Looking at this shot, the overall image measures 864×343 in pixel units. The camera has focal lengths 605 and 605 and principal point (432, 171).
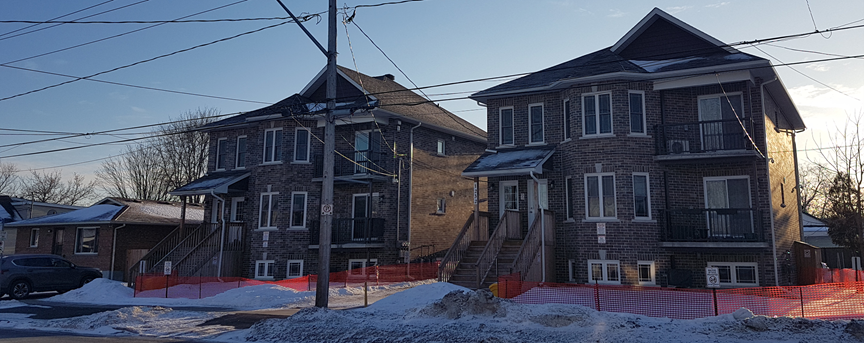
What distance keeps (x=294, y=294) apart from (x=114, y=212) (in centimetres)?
1590

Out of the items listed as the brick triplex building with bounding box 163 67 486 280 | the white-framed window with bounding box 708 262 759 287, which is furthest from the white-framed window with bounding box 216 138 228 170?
the white-framed window with bounding box 708 262 759 287

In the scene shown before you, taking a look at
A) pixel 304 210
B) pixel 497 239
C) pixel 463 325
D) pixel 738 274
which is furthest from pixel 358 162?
pixel 738 274

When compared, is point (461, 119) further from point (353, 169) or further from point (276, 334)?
point (276, 334)

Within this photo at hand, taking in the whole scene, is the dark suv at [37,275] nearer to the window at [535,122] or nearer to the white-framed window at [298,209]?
the white-framed window at [298,209]

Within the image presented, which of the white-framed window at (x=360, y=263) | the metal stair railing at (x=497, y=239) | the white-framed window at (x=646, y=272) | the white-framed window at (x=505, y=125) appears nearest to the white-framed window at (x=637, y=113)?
the white-framed window at (x=646, y=272)

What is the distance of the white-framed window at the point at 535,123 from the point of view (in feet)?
73.0

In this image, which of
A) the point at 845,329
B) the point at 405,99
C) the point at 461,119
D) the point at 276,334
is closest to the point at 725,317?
the point at 845,329

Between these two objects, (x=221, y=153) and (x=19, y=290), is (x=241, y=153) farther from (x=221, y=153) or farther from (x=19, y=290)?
(x=19, y=290)

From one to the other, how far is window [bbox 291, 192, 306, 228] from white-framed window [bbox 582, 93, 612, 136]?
1236cm

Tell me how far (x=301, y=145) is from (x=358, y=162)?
295 cm

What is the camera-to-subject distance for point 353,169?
25.5 metres

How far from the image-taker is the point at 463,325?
480 inches

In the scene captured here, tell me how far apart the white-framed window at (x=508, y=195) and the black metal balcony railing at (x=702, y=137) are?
527 centimetres

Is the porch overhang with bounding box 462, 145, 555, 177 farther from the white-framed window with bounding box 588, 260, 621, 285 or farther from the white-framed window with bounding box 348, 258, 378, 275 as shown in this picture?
the white-framed window with bounding box 348, 258, 378, 275
